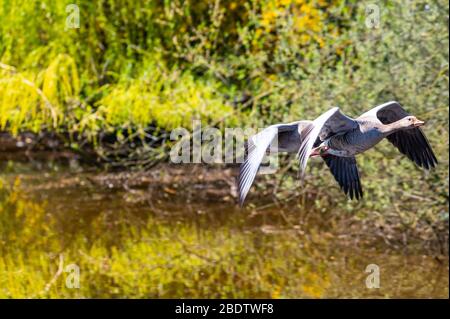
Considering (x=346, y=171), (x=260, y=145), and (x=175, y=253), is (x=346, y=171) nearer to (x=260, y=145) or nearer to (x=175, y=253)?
(x=260, y=145)

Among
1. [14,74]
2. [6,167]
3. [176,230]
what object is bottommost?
[176,230]

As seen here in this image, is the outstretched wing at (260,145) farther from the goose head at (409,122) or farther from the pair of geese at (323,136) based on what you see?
the goose head at (409,122)

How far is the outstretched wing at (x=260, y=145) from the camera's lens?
107 inches

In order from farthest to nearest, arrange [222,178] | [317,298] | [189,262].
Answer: [222,178] < [189,262] < [317,298]

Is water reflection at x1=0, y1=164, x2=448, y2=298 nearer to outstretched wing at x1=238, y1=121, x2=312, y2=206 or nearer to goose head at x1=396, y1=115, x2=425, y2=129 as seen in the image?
outstretched wing at x1=238, y1=121, x2=312, y2=206

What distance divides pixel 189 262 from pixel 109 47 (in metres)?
3.05

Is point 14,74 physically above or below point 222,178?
above

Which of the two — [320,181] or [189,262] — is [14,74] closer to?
[189,262]

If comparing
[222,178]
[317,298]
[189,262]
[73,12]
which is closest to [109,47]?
[73,12]

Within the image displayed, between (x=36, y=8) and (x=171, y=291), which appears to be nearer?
(x=171, y=291)

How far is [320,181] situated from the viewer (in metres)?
7.63

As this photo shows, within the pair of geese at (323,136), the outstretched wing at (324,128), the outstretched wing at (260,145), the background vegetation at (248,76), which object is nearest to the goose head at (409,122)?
the pair of geese at (323,136)

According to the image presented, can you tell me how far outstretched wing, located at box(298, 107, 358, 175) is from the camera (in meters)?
2.67

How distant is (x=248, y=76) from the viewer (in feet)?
→ 31.0
